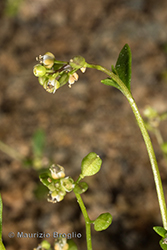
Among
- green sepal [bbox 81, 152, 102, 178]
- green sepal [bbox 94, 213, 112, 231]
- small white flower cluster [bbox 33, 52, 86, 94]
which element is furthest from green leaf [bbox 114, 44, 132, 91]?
green sepal [bbox 94, 213, 112, 231]

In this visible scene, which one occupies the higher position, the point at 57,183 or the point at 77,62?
the point at 77,62

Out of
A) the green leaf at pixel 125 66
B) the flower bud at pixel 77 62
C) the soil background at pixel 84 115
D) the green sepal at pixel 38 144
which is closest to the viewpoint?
the flower bud at pixel 77 62

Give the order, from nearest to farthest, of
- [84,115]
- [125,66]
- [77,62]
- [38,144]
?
1. [77,62]
2. [125,66]
3. [38,144]
4. [84,115]

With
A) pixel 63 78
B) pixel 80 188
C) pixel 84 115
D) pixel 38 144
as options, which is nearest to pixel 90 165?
pixel 80 188

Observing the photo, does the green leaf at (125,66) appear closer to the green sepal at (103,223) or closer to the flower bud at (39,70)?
the flower bud at (39,70)

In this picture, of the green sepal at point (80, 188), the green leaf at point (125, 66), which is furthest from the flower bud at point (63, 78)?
the green sepal at point (80, 188)

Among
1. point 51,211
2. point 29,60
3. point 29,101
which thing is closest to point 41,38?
point 29,60

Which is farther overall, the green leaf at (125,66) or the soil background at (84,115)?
the soil background at (84,115)

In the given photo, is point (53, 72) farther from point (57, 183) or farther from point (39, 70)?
point (57, 183)
